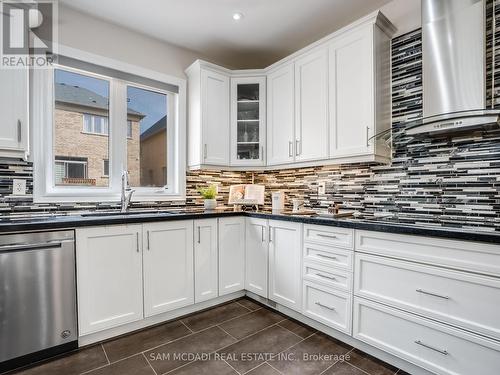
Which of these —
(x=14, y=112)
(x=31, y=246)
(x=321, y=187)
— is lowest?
(x=31, y=246)

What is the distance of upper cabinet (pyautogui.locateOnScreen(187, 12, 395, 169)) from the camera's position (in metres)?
2.24

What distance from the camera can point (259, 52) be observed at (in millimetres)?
3283

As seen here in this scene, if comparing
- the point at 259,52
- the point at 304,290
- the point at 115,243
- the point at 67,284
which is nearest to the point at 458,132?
the point at 304,290

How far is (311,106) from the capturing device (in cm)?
266

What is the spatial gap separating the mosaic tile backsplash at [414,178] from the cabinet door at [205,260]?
0.74 m

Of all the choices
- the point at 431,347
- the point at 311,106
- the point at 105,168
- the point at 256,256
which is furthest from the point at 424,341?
the point at 105,168

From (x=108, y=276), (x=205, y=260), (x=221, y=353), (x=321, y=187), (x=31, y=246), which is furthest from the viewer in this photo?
(x=321, y=187)

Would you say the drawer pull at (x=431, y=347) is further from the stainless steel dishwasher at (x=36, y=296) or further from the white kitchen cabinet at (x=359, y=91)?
the stainless steel dishwasher at (x=36, y=296)

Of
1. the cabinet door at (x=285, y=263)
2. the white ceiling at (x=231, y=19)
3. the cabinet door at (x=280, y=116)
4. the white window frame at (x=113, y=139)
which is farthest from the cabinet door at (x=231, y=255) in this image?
the white ceiling at (x=231, y=19)

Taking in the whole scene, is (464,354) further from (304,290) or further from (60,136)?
(60,136)

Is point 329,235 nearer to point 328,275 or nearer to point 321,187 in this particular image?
point 328,275

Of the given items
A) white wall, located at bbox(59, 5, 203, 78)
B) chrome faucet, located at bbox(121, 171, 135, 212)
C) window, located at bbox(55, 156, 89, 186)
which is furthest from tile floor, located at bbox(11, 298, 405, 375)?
white wall, located at bbox(59, 5, 203, 78)

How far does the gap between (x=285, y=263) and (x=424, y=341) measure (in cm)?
112

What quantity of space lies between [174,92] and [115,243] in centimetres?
179
